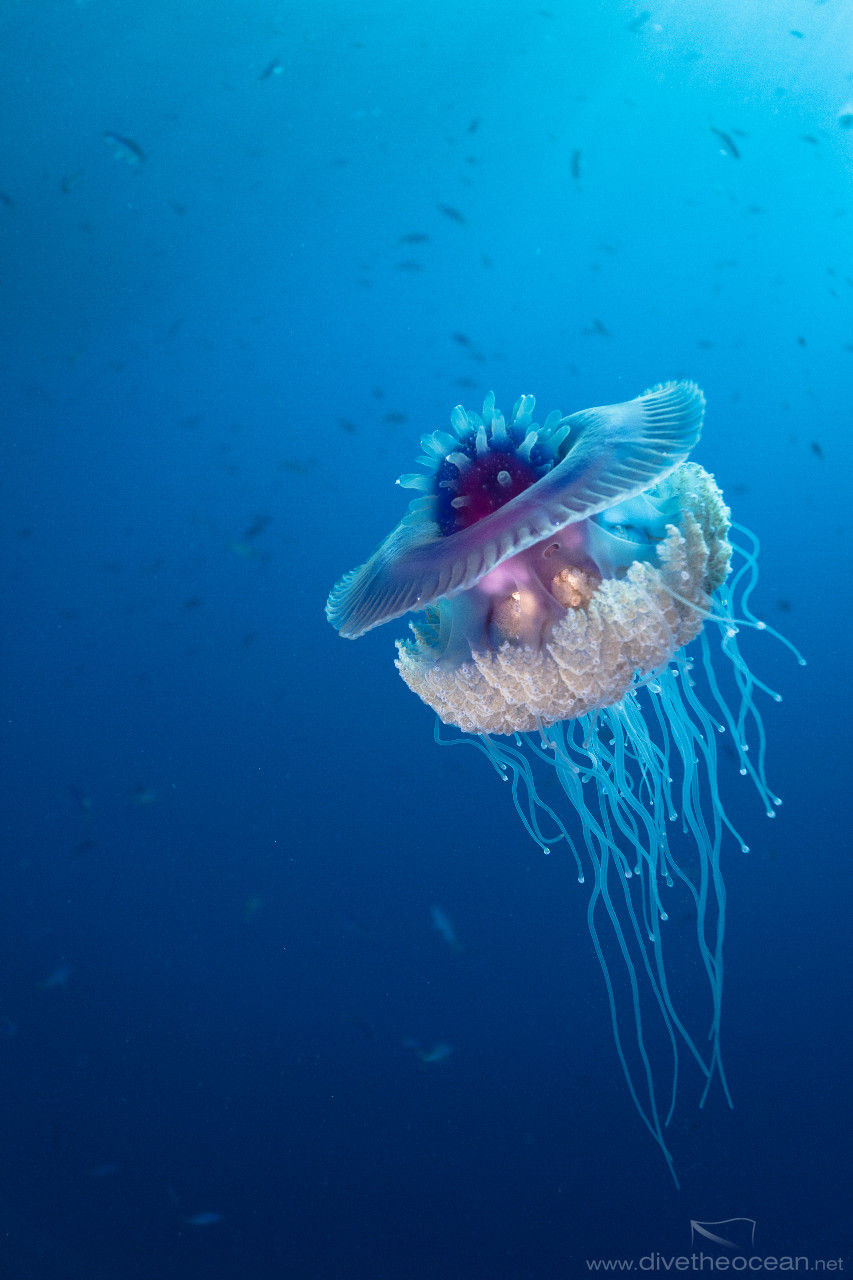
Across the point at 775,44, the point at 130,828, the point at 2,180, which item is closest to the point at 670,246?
the point at 775,44

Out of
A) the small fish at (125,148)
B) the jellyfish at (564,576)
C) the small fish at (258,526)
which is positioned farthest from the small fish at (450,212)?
the jellyfish at (564,576)

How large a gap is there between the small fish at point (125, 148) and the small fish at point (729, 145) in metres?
3.85

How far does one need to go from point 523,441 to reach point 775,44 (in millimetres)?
4294

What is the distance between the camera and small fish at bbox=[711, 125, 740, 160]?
518cm

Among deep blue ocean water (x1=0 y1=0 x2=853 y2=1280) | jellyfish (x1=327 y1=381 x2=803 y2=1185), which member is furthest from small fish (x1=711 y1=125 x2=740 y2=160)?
jellyfish (x1=327 y1=381 x2=803 y2=1185)

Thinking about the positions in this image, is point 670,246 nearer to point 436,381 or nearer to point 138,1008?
point 436,381

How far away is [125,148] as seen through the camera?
16.8 ft

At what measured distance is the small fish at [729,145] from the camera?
518cm

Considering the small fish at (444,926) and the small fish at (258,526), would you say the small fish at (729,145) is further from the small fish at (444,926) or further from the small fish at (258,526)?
the small fish at (444,926)

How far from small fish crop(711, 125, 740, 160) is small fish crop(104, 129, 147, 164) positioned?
12.6 ft

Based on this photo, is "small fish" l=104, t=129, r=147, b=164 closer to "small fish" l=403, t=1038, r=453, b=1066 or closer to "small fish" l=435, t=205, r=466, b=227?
"small fish" l=435, t=205, r=466, b=227

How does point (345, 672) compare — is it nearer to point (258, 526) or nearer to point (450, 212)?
point (258, 526)

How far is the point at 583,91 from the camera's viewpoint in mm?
5258

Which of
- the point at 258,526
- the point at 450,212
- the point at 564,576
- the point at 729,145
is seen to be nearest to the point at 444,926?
the point at 258,526
